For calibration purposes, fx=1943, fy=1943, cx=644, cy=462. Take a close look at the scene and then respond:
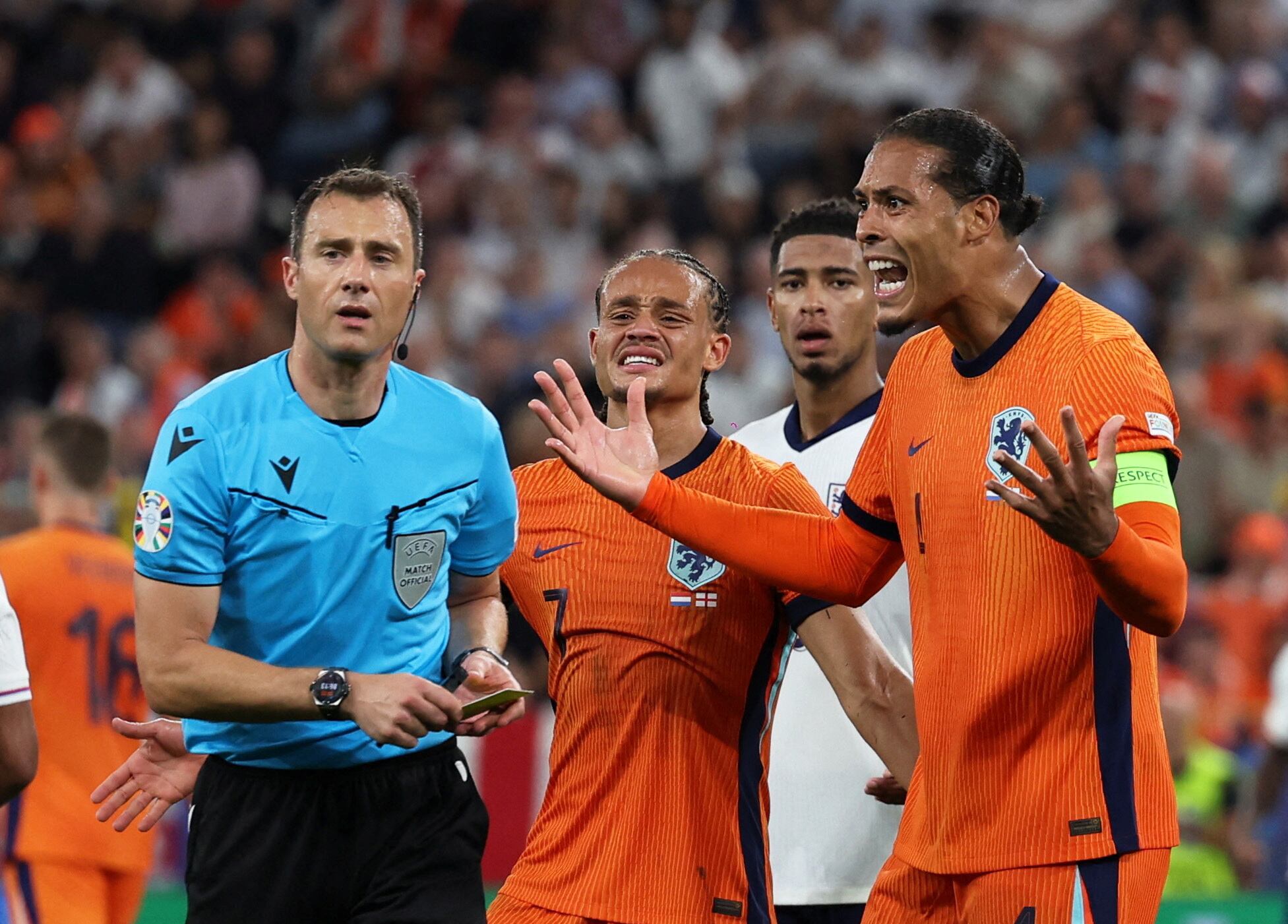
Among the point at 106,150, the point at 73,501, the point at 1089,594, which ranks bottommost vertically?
the point at 1089,594

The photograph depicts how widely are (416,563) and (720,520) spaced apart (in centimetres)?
75

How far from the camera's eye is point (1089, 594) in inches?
169

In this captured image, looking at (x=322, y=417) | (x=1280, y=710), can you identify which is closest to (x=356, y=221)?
(x=322, y=417)

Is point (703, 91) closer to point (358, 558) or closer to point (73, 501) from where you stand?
point (73, 501)

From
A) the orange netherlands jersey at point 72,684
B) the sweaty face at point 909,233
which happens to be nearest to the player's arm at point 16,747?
the sweaty face at point 909,233

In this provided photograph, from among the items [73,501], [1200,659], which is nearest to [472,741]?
[73,501]

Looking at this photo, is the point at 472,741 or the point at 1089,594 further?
the point at 472,741

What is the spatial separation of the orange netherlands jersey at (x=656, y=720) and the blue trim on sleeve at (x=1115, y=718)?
40.3 inches

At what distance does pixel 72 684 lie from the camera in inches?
285

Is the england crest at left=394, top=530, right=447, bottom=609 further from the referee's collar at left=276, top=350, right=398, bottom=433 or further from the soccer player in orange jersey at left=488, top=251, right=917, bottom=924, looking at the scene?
the soccer player in orange jersey at left=488, top=251, right=917, bottom=924

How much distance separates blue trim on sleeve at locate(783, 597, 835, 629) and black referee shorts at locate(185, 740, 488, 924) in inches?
42.5

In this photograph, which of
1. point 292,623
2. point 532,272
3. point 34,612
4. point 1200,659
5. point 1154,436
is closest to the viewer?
point 1154,436

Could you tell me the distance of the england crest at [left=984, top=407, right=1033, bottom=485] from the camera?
4.39 metres

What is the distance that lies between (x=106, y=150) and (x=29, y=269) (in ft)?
3.88
